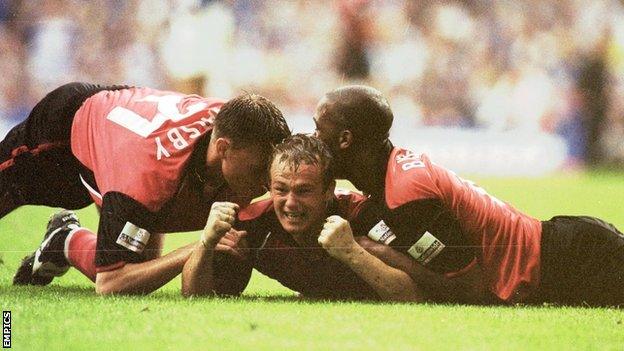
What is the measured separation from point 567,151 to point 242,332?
6.01 feet

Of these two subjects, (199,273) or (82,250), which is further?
(82,250)

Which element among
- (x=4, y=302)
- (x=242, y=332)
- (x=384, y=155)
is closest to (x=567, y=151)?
(x=384, y=155)

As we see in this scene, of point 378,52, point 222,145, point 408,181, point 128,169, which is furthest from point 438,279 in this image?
point 378,52

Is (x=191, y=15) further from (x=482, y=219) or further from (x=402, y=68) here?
(x=482, y=219)

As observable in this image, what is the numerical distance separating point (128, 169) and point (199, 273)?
397 mm

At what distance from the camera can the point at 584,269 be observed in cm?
299

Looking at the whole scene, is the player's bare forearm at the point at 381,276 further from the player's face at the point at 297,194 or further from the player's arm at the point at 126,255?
the player's arm at the point at 126,255

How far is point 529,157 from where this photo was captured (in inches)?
146

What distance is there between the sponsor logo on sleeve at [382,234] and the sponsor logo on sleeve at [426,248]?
2.9 inches

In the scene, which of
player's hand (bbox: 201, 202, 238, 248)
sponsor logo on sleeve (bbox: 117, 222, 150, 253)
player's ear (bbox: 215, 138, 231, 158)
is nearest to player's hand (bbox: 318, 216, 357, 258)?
player's hand (bbox: 201, 202, 238, 248)

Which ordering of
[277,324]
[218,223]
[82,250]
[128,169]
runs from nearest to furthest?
[277,324], [218,223], [128,169], [82,250]

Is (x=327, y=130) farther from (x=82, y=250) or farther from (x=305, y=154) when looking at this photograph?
Result: (x=82, y=250)

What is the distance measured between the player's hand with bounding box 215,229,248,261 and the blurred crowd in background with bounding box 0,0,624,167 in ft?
3.24

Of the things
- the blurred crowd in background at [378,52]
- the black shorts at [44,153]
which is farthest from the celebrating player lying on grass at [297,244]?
the blurred crowd in background at [378,52]
